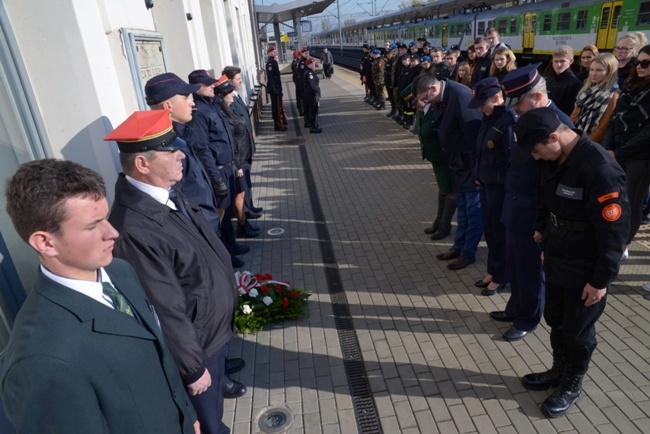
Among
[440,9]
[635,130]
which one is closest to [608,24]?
[635,130]

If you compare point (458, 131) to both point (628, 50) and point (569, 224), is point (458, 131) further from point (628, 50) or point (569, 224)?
point (628, 50)

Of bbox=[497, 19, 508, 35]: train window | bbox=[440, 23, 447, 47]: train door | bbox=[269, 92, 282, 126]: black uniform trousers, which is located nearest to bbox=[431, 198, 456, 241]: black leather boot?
bbox=[269, 92, 282, 126]: black uniform trousers

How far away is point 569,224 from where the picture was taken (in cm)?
254

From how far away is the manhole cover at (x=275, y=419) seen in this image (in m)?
2.90

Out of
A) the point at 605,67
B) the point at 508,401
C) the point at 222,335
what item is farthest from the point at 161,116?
the point at 605,67

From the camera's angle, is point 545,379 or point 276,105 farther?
point 276,105

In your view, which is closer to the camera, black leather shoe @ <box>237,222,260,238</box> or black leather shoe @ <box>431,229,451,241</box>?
black leather shoe @ <box>431,229,451,241</box>

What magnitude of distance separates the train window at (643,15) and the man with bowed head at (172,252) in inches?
600

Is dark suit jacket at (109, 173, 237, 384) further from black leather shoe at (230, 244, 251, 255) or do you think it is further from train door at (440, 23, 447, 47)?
train door at (440, 23, 447, 47)

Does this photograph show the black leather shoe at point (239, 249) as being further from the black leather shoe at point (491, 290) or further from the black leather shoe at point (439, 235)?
the black leather shoe at point (491, 290)

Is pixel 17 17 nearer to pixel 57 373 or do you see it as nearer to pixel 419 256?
pixel 57 373

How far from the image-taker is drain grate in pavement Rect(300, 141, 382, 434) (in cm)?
292

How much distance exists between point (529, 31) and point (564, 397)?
19.0 meters

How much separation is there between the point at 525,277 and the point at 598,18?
14.8 m
